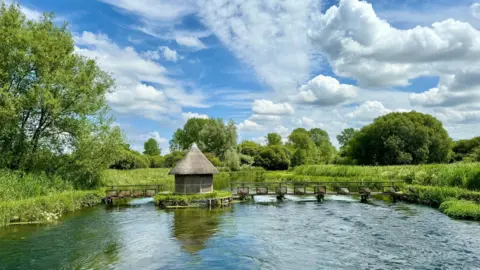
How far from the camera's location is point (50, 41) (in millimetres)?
29344

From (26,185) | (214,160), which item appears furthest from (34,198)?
(214,160)

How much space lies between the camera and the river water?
1425 cm

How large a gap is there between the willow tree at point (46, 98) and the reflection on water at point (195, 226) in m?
12.1

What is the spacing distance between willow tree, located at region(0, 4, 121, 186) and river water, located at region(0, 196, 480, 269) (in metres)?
7.54

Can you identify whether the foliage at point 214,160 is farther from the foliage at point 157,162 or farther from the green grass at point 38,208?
the green grass at point 38,208

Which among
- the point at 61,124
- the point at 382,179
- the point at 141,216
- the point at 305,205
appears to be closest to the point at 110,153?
the point at 61,124

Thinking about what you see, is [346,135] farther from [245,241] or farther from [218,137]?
[245,241]

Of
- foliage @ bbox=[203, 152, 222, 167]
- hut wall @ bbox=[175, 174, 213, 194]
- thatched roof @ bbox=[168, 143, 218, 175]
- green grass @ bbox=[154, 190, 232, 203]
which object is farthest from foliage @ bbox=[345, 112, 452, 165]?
hut wall @ bbox=[175, 174, 213, 194]

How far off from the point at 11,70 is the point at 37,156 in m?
7.28

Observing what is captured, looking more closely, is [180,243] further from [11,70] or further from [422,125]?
[422,125]

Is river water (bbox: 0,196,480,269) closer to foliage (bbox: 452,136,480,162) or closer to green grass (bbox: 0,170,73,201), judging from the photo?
green grass (bbox: 0,170,73,201)

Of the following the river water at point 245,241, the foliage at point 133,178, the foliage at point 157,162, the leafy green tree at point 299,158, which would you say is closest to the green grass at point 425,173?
the river water at point 245,241

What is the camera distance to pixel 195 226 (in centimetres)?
2119

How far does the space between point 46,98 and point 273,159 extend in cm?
6520
